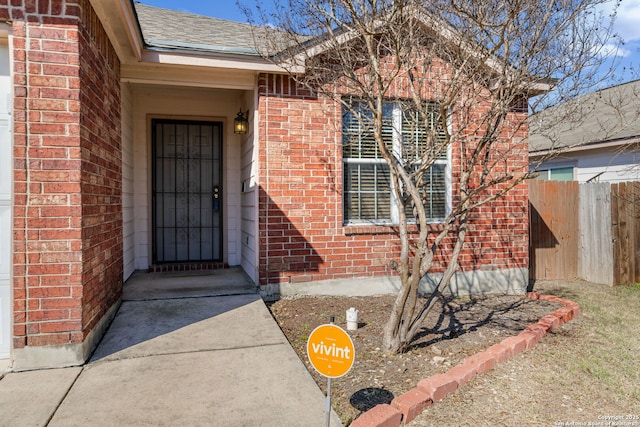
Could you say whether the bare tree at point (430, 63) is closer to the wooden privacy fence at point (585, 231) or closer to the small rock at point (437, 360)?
the small rock at point (437, 360)

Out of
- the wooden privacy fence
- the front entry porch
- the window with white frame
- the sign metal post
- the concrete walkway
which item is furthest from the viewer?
the wooden privacy fence

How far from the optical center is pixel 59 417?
2.52 metres

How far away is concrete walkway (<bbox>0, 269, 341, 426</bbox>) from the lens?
2557 millimetres

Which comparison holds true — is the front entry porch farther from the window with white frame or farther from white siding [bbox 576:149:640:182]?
white siding [bbox 576:149:640:182]

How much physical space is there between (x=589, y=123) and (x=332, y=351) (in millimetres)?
11660

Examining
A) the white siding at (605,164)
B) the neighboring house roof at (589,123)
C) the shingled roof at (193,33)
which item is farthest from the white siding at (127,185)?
the white siding at (605,164)

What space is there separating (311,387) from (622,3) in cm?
489

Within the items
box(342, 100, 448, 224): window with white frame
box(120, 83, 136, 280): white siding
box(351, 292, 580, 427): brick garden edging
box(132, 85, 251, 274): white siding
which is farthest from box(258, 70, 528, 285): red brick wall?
box(351, 292, 580, 427): brick garden edging

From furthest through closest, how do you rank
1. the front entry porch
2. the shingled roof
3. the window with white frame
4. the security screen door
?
the security screen door, the window with white frame, the front entry porch, the shingled roof

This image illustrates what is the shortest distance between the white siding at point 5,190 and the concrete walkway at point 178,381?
53 cm

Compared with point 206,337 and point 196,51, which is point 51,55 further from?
point 206,337

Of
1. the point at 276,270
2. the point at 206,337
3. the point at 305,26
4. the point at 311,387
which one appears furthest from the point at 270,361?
the point at 305,26

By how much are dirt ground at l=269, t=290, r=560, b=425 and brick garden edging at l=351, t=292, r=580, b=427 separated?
0.51 feet

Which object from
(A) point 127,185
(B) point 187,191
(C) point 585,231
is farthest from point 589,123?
(A) point 127,185
